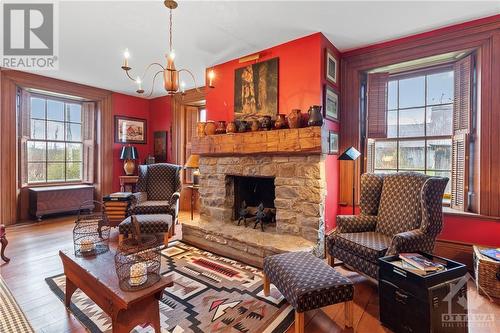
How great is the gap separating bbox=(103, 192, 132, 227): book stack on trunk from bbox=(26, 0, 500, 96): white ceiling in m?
2.21

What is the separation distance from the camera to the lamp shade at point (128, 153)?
568 cm

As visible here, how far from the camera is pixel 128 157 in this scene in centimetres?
568

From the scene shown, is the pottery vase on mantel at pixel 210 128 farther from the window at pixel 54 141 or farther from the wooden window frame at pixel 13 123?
the window at pixel 54 141

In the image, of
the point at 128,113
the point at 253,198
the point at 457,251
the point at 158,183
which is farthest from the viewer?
the point at 128,113

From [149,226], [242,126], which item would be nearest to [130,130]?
[149,226]

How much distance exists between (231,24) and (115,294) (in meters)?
2.85

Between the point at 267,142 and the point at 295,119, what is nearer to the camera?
the point at 295,119

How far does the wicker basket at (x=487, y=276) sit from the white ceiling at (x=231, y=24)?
253 cm

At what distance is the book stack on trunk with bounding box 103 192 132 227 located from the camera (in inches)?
160

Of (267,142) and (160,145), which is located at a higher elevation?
(160,145)

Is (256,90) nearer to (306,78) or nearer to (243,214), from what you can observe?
(306,78)

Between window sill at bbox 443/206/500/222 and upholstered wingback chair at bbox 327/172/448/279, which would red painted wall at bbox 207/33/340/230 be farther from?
window sill at bbox 443/206/500/222

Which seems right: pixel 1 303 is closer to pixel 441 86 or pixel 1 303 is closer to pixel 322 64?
pixel 322 64

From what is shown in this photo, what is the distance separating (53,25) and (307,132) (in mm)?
3193
